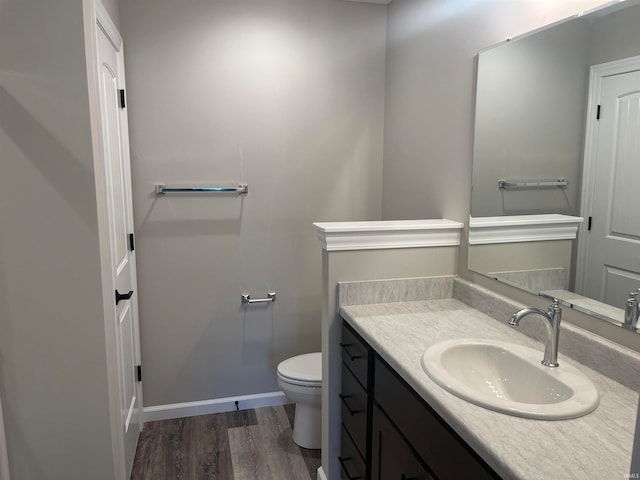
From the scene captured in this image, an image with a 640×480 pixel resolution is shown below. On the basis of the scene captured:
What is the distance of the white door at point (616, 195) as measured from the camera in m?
1.27

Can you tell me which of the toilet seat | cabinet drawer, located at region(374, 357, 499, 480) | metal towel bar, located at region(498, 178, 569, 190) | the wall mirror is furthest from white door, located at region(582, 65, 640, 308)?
the toilet seat

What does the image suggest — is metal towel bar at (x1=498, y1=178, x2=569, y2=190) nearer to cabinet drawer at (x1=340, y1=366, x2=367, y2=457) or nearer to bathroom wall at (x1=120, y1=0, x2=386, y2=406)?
cabinet drawer at (x1=340, y1=366, x2=367, y2=457)

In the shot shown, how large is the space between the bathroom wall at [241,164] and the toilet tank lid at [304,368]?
34 cm

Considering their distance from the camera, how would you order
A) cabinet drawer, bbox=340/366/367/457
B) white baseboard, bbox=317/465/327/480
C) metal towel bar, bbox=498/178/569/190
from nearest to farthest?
1. metal towel bar, bbox=498/178/569/190
2. cabinet drawer, bbox=340/366/367/457
3. white baseboard, bbox=317/465/327/480

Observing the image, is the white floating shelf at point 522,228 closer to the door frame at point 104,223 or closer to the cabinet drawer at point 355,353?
the cabinet drawer at point 355,353

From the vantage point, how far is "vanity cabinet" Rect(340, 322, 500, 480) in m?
1.16

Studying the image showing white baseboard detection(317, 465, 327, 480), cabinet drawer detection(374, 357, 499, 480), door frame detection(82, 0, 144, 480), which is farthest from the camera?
white baseboard detection(317, 465, 327, 480)

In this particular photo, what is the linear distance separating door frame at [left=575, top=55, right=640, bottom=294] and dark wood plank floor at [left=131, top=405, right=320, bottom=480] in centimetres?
160

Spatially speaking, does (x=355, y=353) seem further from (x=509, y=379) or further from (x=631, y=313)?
(x=631, y=313)

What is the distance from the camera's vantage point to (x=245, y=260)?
2820 mm

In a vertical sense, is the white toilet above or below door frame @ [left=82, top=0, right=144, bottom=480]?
below

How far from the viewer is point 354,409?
73.4 inches

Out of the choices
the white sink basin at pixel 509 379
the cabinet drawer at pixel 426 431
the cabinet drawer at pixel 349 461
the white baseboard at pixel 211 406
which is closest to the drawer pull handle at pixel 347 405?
the cabinet drawer at pixel 349 461

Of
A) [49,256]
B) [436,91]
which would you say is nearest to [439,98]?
[436,91]
